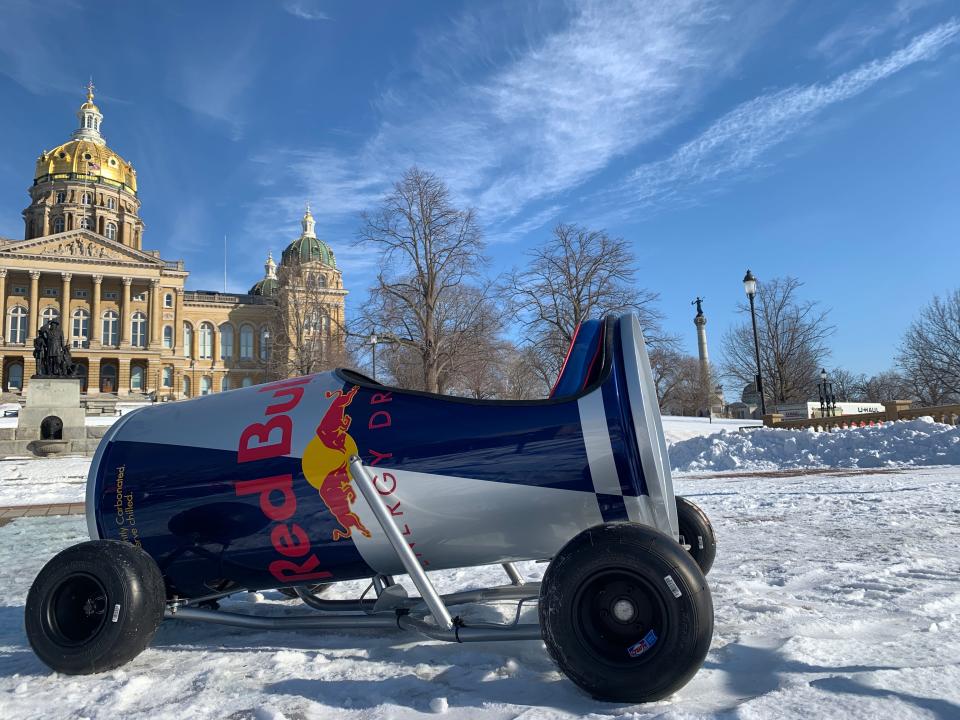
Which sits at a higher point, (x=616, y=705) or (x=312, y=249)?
(x=312, y=249)

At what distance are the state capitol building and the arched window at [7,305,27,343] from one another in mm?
111

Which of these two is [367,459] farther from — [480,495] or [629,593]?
[629,593]

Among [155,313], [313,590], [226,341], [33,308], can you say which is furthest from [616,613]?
[226,341]

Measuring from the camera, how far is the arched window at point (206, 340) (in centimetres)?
8362

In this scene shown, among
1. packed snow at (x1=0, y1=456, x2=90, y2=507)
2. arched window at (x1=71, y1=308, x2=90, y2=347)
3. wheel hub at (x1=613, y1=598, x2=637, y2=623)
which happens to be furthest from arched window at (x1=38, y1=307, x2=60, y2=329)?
wheel hub at (x1=613, y1=598, x2=637, y2=623)

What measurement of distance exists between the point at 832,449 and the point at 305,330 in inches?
1387

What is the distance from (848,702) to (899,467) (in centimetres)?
1277

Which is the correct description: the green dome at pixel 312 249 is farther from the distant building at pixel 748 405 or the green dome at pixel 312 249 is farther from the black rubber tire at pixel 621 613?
the black rubber tire at pixel 621 613

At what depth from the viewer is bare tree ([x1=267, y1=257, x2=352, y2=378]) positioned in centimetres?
3950

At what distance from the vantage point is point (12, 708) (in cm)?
247

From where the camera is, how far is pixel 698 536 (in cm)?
386

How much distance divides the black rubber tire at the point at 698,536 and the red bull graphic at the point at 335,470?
6.61 ft

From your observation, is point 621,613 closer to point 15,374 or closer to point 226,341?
point 15,374

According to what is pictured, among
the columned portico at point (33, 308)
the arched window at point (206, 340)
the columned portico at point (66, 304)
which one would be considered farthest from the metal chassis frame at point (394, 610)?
the arched window at point (206, 340)
